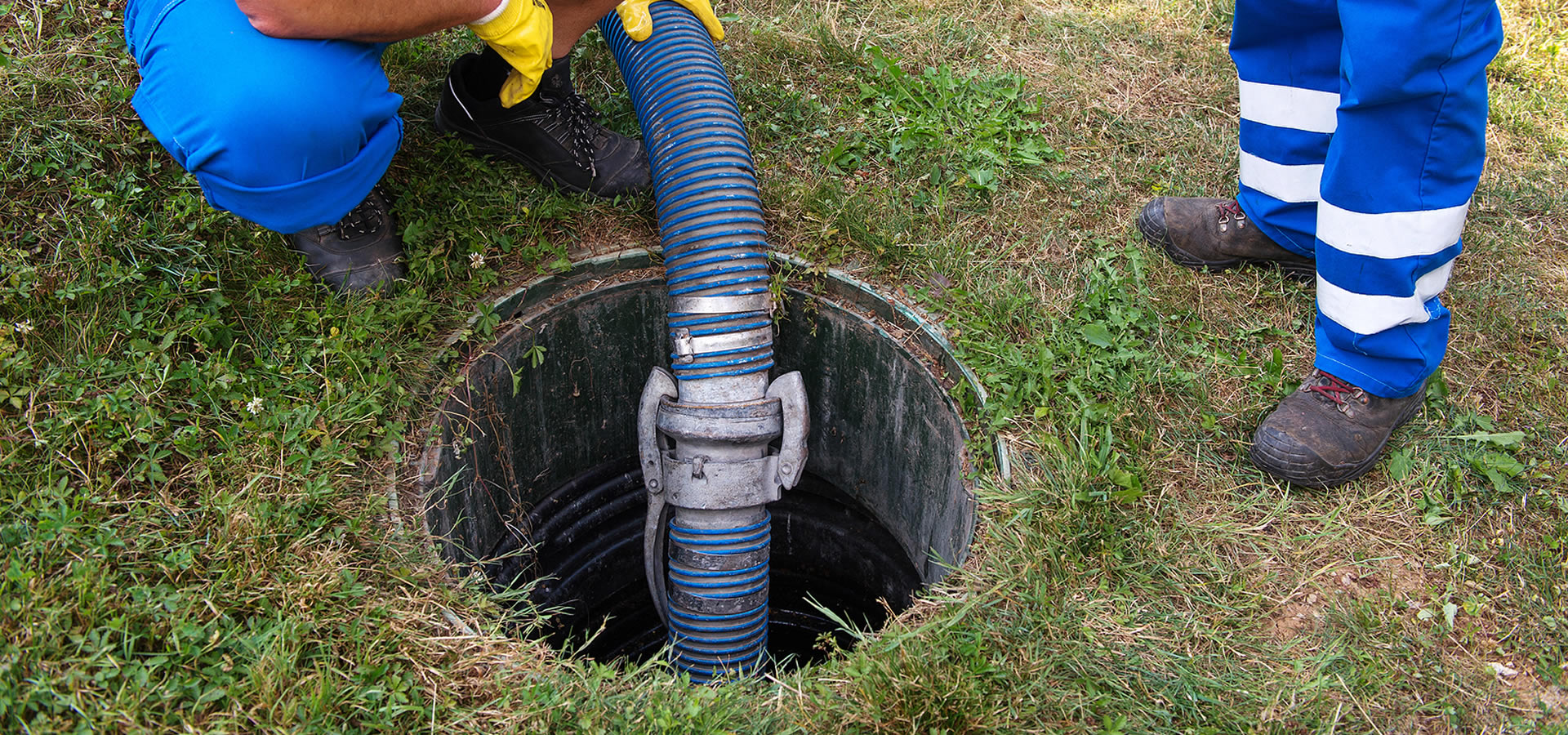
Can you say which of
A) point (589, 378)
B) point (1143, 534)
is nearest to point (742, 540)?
point (589, 378)

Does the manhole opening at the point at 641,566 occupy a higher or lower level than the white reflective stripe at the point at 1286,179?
lower

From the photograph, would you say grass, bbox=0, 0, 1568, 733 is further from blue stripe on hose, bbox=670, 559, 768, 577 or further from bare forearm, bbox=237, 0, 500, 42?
bare forearm, bbox=237, 0, 500, 42

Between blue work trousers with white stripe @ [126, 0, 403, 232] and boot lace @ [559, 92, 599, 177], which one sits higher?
blue work trousers with white stripe @ [126, 0, 403, 232]

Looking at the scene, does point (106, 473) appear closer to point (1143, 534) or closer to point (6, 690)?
point (6, 690)

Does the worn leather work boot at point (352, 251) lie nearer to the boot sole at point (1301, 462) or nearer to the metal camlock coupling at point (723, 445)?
the metal camlock coupling at point (723, 445)

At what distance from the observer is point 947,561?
7.35ft

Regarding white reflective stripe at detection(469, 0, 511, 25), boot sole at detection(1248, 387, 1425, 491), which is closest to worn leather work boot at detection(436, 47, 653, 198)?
white reflective stripe at detection(469, 0, 511, 25)

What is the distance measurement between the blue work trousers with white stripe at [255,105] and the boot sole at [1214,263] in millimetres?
1837

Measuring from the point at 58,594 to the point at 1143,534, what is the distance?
186 centimetres

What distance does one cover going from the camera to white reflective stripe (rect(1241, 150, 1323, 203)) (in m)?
2.29

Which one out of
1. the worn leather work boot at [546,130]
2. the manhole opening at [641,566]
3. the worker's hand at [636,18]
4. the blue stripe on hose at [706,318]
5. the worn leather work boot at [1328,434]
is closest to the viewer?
the worn leather work boot at [1328,434]

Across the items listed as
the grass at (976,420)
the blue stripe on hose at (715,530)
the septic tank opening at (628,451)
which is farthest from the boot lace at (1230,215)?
the blue stripe on hose at (715,530)

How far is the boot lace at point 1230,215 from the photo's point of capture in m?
2.45

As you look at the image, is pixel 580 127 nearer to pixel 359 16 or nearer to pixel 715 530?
pixel 359 16
